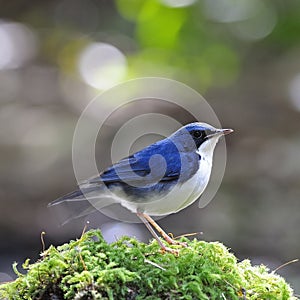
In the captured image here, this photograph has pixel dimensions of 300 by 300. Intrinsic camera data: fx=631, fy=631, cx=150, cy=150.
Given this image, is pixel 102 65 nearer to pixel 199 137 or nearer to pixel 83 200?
pixel 199 137

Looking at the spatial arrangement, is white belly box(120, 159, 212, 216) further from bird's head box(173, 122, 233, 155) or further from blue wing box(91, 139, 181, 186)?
bird's head box(173, 122, 233, 155)

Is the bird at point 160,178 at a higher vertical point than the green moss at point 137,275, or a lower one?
higher

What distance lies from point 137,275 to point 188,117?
30.0 feet

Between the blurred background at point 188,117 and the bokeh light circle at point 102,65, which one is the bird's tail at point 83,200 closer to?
the blurred background at point 188,117

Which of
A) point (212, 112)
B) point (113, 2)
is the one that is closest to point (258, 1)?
point (212, 112)

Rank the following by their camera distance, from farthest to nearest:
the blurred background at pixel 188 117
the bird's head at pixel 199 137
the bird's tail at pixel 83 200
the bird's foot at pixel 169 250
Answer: the blurred background at pixel 188 117 → the bird's head at pixel 199 137 → the bird's tail at pixel 83 200 → the bird's foot at pixel 169 250

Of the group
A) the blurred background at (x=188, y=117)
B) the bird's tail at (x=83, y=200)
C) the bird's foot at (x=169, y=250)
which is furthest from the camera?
the blurred background at (x=188, y=117)

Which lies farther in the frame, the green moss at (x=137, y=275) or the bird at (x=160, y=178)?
the bird at (x=160, y=178)

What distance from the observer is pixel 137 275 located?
153 inches

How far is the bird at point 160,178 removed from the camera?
16.5 feet

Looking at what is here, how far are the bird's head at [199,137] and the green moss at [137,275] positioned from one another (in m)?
1.18

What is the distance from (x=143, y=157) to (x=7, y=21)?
42.4ft

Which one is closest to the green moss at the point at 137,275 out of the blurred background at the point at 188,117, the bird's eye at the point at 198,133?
the bird's eye at the point at 198,133

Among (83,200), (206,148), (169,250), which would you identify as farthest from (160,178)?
(169,250)
